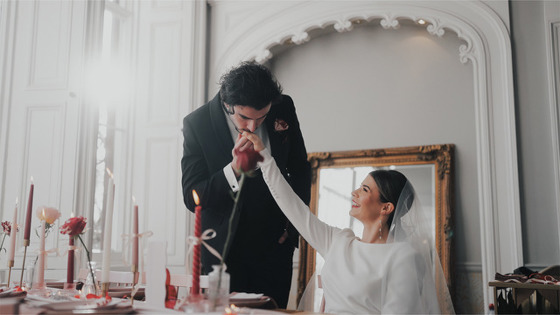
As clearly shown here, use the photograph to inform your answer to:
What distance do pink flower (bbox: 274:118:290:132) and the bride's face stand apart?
457 mm

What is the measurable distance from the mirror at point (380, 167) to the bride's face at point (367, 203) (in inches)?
91.0

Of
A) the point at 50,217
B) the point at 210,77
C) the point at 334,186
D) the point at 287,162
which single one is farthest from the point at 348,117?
the point at 50,217

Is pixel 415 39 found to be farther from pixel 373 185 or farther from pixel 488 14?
pixel 373 185

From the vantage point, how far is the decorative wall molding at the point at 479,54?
416cm

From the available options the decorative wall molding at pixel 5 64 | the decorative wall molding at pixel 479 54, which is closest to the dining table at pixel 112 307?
the decorative wall molding at pixel 5 64

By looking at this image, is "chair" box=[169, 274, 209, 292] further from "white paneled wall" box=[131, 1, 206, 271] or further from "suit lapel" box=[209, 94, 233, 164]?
"white paneled wall" box=[131, 1, 206, 271]

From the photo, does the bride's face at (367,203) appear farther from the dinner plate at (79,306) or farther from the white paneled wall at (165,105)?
the white paneled wall at (165,105)

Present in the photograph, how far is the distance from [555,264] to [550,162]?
734 mm

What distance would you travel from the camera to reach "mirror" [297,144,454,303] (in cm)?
451

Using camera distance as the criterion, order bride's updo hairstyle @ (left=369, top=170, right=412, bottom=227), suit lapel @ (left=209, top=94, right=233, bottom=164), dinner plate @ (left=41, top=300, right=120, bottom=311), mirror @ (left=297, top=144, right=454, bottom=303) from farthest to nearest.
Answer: mirror @ (left=297, top=144, right=454, bottom=303) < suit lapel @ (left=209, top=94, right=233, bottom=164) < bride's updo hairstyle @ (left=369, top=170, right=412, bottom=227) < dinner plate @ (left=41, top=300, right=120, bottom=311)

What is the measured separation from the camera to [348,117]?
514 centimetres

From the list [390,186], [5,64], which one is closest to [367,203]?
[390,186]

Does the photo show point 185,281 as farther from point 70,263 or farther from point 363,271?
point 363,271

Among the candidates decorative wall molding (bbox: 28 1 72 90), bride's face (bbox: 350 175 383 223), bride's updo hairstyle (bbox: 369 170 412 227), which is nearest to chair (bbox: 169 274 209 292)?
bride's face (bbox: 350 175 383 223)
